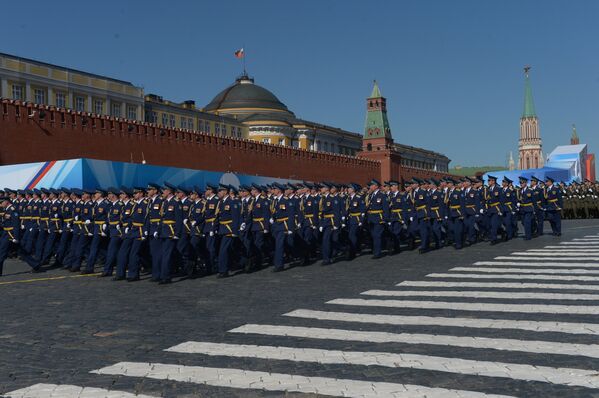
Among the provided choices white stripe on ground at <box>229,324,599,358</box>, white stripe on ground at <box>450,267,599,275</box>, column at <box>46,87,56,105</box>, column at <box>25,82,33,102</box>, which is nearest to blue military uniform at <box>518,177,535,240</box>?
white stripe on ground at <box>450,267,599,275</box>

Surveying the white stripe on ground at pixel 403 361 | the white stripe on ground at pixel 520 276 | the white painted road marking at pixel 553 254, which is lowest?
the white stripe on ground at pixel 403 361

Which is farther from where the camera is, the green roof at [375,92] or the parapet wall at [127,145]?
the green roof at [375,92]

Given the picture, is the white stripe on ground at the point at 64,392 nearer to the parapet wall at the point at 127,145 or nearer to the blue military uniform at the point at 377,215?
the blue military uniform at the point at 377,215

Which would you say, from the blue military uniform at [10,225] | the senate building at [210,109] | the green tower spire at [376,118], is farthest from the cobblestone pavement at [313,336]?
the green tower spire at [376,118]

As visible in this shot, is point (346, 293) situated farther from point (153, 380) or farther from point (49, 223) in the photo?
point (49, 223)

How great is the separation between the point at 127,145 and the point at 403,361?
27655mm

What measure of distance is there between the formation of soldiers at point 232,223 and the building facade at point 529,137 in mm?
144926

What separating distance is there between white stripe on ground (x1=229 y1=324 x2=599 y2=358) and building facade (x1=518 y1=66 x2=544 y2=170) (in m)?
155

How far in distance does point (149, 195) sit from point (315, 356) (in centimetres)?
758

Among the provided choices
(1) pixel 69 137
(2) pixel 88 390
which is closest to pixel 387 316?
(2) pixel 88 390

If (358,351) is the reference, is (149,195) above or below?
above

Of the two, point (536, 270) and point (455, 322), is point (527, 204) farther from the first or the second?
point (455, 322)

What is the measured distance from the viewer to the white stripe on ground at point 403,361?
505 centimetres

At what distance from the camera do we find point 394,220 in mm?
15820
